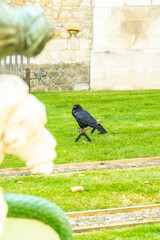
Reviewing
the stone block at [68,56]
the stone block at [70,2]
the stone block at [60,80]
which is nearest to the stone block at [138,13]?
the stone block at [70,2]

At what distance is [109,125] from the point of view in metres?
8.98

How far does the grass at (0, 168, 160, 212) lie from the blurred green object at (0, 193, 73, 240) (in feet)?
9.60

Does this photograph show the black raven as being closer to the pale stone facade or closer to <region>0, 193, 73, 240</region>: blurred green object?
<region>0, 193, 73, 240</region>: blurred green object

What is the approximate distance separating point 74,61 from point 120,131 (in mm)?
6001

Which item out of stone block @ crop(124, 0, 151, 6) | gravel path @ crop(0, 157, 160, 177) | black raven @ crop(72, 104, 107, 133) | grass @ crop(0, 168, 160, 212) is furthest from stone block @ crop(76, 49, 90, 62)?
grass @ crop(0, 168, 160, 212)

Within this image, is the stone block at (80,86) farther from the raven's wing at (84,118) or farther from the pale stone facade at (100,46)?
the raven's wing at (84,118)

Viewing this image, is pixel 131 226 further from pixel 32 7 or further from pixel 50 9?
pixel 50 9

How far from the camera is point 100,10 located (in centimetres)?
1362

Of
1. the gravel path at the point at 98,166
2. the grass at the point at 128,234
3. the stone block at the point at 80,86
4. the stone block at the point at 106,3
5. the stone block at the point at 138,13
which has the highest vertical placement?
the stone block at the point at 106,3

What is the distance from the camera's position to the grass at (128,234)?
3.57 meters

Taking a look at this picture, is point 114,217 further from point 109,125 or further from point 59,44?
point 59,44

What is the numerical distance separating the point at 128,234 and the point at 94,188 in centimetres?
128

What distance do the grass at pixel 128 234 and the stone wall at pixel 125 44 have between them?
1053cm

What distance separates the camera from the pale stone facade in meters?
13.7
